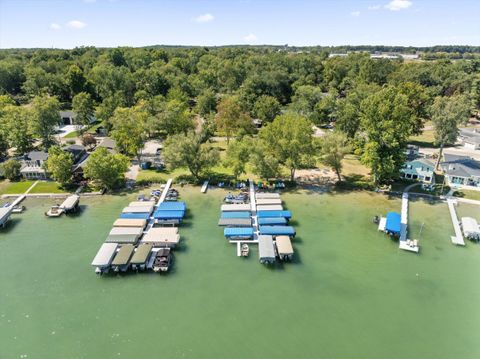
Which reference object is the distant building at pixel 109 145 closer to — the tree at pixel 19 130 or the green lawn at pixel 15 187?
the tree at pixel 19 130

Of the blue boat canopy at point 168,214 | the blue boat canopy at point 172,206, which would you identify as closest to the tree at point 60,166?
the blue boat canopy at point 172,206

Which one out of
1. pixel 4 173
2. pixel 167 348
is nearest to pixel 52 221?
pixel 4 173

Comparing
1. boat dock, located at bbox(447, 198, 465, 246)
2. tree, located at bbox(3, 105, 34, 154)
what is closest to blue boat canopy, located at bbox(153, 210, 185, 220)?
boat dock, located at bbox(447, 198, 465, 246)

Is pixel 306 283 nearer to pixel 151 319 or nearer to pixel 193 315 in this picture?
pixel 193 315

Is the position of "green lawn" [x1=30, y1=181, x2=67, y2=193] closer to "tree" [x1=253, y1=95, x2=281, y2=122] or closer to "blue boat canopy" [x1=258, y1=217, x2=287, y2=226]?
"blue boat canopy" [x1=258, y1=217, x2=287, y2=226]

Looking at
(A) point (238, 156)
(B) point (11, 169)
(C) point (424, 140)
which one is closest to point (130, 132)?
(B) point (11, 169)
